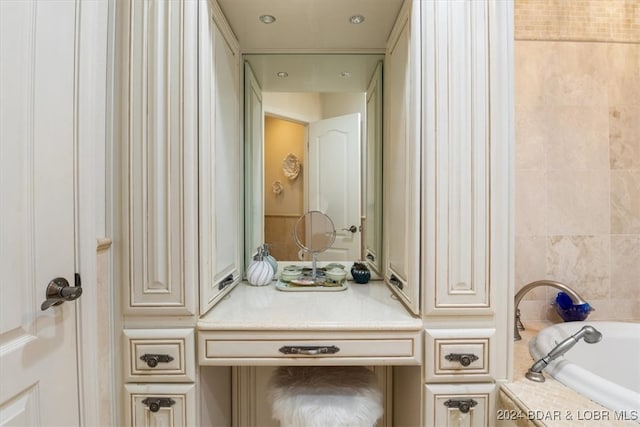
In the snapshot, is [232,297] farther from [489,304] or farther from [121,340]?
[489,304]

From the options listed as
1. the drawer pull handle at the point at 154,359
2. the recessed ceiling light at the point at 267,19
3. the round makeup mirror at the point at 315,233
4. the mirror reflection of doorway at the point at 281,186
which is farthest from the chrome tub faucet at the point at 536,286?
the recessed ceiling light at the point at 267,19

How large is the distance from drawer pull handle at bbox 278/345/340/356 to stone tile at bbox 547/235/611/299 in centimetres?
129

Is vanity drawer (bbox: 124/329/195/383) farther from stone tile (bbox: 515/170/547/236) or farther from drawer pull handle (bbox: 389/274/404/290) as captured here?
stone tile (bbox: 515/170/547/236)

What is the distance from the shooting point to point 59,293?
83 centimetres

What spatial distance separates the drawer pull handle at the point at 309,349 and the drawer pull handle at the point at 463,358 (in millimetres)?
A: 381

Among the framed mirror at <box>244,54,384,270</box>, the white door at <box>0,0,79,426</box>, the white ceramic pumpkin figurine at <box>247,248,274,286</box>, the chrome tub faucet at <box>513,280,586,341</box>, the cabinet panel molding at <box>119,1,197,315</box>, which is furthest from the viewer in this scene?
the framed mirror at <box>244,54,384,270</box>

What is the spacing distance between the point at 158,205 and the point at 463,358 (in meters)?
1.15

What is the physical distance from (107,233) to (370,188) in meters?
1.25

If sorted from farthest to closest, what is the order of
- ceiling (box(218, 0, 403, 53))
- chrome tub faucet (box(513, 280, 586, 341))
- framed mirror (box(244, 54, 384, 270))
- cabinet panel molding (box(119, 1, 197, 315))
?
framed mirror (box(244, 54, 384, 270)) → chrome tub faucet (box(513, 280, 586, 341)) → ceiling (box(218, 0, 403, 53)) → cabinet panel molding (box(119, 1, 197, 315))

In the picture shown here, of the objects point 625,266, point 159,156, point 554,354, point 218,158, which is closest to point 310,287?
point 218,158

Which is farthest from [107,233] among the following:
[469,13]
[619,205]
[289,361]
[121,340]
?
[619,205]

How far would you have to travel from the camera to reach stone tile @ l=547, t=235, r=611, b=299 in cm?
160

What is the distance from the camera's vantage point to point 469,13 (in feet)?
3.37

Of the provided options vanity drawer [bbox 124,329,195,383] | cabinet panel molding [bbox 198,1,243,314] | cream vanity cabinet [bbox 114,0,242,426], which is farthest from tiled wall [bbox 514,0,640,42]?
vanity drawer [bbox 124,329,195,383]
